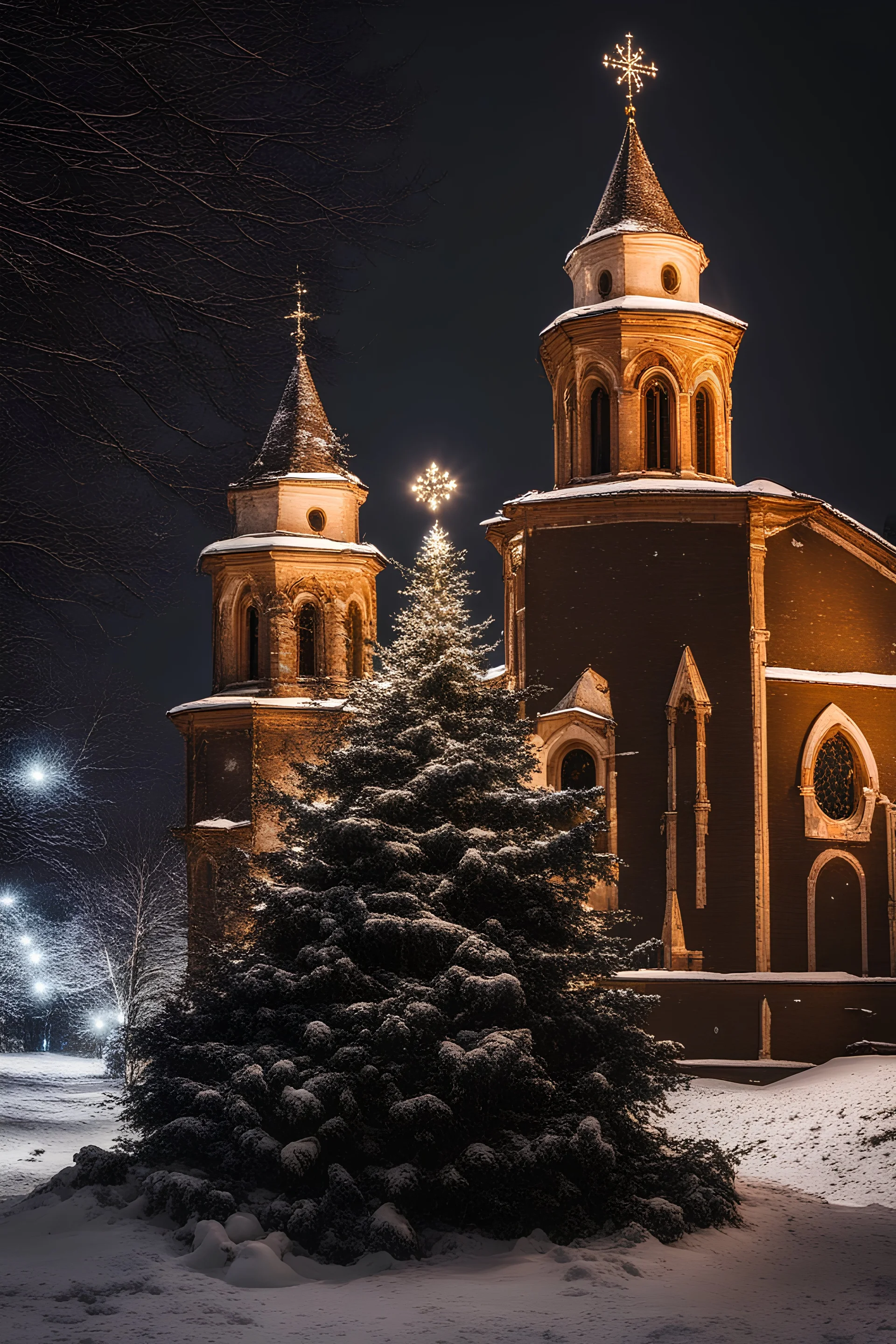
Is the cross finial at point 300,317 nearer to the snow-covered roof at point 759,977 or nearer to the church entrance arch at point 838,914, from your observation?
the snow-covered roof at point 759,977

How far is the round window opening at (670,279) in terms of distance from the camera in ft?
93.7

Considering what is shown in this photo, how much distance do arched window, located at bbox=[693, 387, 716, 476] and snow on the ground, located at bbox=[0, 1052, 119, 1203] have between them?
15776 millimetres

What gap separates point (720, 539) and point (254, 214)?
17.6m

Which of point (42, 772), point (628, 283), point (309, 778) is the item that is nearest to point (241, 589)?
point (628, 283)

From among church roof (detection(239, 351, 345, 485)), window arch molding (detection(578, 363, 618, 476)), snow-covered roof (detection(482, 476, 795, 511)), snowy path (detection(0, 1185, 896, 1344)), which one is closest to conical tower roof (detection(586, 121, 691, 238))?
window arch molding (detection(578, 363, 618, 476))

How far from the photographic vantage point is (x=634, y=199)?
2930 centimetres

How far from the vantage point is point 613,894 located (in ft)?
79.3

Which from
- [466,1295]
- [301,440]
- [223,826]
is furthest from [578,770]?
[301,440]

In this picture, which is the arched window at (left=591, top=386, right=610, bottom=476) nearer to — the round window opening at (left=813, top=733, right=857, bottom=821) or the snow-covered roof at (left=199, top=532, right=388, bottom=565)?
the round window opening at (left=813, top=733, right=857, bottom=821)

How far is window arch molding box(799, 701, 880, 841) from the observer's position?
25.0 meters

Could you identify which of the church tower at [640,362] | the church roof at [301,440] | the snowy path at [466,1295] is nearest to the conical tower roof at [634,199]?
the church tower at [640,362]

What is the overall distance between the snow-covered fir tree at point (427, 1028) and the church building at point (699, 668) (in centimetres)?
870

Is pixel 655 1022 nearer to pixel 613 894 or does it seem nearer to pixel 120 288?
pixel 613 894

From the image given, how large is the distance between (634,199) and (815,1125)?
736 inches
